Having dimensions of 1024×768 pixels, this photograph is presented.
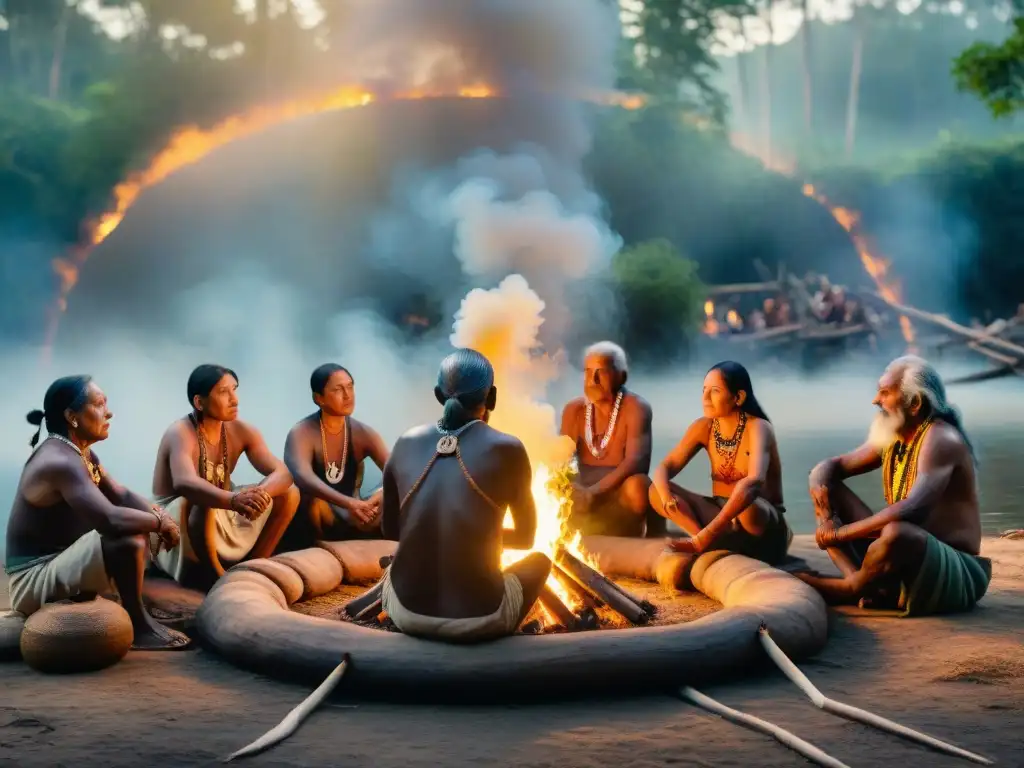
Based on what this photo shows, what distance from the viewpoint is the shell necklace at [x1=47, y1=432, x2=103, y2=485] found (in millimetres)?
5559

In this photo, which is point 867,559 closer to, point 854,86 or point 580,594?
point 580,594

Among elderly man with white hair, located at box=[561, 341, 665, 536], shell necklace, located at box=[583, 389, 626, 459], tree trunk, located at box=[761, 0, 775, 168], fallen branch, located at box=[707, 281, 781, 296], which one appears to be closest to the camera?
elderly man with white hair, located at box=[561, 341, 665, 536]

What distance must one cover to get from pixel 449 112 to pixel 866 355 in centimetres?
1132

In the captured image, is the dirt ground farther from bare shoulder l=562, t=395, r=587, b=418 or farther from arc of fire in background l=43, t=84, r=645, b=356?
arc of fire in background l=43, t=84, r=645, b=356

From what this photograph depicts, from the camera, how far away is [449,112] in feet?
83.7

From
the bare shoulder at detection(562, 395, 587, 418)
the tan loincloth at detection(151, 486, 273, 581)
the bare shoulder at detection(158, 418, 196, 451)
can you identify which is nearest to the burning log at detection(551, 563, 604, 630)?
the bare shoulder at detection(562, 395, 587, 418)

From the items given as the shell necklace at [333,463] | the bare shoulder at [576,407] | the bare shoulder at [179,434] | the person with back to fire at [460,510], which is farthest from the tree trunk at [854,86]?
the person with back to fire at [460,510]

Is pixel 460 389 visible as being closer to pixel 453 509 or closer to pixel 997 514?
pixel 453 509

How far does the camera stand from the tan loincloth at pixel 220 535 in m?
6.58

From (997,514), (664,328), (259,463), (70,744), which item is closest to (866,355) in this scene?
(664,328)

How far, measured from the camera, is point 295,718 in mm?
4449

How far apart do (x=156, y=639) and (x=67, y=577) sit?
1.77 feet

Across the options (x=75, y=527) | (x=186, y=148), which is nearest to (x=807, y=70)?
(x=186, y=148)

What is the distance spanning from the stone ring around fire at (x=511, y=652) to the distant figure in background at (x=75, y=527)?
1.40ft
